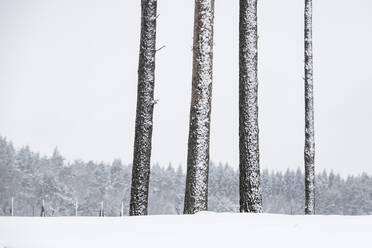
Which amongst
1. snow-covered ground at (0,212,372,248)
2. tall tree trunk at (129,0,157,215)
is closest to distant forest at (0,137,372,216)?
tall tree trunk at (129,0,157,215)

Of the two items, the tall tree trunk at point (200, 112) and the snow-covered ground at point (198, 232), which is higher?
the tall tree trunk at point (200, 112)

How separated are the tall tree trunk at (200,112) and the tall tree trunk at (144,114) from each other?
3.91 feet

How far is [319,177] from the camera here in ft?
507

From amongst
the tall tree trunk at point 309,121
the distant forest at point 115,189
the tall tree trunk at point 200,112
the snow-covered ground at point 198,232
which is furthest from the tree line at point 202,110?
the distant forest at point 115,189

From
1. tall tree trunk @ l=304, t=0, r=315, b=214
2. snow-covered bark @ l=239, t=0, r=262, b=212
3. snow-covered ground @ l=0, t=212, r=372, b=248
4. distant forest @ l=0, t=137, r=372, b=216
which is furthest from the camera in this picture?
distant forest @ l=0, t=137, r=372, b=216

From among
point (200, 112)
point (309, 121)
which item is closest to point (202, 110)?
point (200, 112)

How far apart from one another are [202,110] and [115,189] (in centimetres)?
11726

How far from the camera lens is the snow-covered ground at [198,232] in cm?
416

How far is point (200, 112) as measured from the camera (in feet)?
28.0

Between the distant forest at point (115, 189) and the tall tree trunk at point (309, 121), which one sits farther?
the distant forest at point (115, 189)

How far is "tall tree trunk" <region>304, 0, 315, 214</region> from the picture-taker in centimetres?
1300

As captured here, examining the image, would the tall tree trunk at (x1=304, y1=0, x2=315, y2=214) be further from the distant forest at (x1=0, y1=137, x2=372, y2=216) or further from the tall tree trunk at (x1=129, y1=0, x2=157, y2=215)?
the distant forest at (x1=0, y1=137, x2=372, y2=216)

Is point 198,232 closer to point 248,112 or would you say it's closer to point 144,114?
point 248,112

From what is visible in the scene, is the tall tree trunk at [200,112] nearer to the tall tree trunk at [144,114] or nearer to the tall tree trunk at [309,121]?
the tall tree trunk at [144,114]
